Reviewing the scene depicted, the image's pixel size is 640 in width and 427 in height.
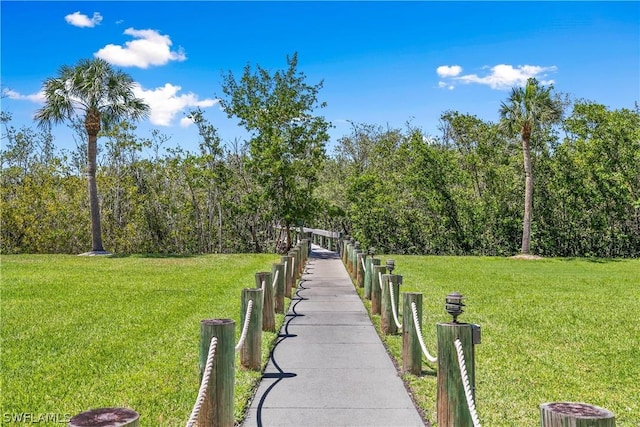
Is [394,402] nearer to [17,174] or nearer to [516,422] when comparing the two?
[516,422]

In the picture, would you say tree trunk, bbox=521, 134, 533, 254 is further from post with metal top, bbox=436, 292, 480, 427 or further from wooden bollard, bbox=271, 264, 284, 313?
post with metal top, bbox=436, 292, 480, 427

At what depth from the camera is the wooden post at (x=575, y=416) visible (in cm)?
254

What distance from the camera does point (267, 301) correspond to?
866cm

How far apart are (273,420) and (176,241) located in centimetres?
2518

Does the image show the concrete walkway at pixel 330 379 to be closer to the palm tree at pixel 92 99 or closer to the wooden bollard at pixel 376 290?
the wooden bollard at pixel 376 290

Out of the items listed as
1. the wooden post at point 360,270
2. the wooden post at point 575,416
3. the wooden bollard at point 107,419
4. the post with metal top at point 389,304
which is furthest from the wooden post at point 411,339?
the wooden post at point 360,270

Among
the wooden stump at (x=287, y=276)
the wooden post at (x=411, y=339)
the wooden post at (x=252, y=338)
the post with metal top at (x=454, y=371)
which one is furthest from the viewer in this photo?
the wooden stump at (x=287, y=276)

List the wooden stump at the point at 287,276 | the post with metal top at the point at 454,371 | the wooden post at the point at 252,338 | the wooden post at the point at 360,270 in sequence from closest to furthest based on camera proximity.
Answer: the post with metal top at the point at 454,371
the wooden post at the point at 252,338
the wooden stump at the point at 287,276
the wooden post at the point at 360,270

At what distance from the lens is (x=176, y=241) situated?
29.2 metres

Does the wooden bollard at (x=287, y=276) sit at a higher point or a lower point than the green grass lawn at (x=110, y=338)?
higher

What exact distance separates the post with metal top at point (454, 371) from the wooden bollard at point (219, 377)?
167cm

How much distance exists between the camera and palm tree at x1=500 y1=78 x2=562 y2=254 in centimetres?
2623

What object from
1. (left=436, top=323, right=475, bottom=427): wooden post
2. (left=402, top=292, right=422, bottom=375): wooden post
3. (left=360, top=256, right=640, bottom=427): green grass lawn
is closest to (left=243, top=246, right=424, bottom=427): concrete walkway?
(left=402, top=292, right=422, bottom=375): wooden post

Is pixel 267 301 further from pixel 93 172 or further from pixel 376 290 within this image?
pixel 93 172
